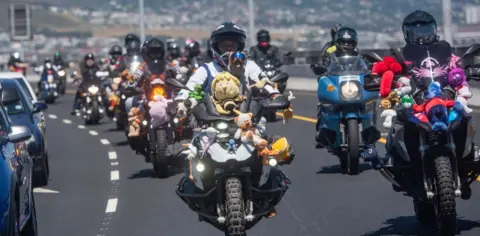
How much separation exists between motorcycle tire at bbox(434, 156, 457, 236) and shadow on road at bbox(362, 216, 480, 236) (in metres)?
0.82

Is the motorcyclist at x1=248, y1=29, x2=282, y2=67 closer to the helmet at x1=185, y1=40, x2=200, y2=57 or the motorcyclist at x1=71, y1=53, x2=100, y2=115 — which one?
the motorcyclist at x1=71, y1=53, x2=100, y2=115

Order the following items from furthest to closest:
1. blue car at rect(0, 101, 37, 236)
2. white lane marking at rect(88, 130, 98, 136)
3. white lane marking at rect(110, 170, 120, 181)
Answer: white lane marking at rect(88, 130, 98, 136) < white lane marking at rect(110, 170, 120, 181) < blue car at rect(0, 101, 37, 236)

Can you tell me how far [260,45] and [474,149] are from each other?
70.0ft

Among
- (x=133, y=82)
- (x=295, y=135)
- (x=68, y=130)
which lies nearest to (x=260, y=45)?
(x=68, y=130)

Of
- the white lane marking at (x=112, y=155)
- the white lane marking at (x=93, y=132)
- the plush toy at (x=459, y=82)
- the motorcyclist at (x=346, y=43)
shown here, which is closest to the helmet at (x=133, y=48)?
the white lane marking at (x=93, y=132)

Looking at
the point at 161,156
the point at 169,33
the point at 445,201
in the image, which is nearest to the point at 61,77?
the point at 161,156

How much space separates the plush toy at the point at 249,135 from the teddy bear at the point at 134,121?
9.30 metres

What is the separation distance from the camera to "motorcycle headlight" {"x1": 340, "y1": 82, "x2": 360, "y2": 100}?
18.4m

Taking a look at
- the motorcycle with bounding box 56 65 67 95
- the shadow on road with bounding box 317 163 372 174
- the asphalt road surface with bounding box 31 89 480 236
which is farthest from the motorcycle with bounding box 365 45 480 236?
the motorcycle with bounding box 56 65 67 95

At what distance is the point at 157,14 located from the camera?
4168 inches

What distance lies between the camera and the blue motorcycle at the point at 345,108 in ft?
60.1

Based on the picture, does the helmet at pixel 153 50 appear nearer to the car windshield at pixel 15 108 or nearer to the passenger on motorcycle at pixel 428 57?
the car windshield at pixel 15 108

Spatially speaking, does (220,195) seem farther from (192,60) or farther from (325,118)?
(192,60)

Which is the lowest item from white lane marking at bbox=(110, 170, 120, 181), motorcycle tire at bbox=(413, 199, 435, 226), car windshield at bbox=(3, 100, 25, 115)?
white lane marking at bbox=(110, 170, 120, 181)
